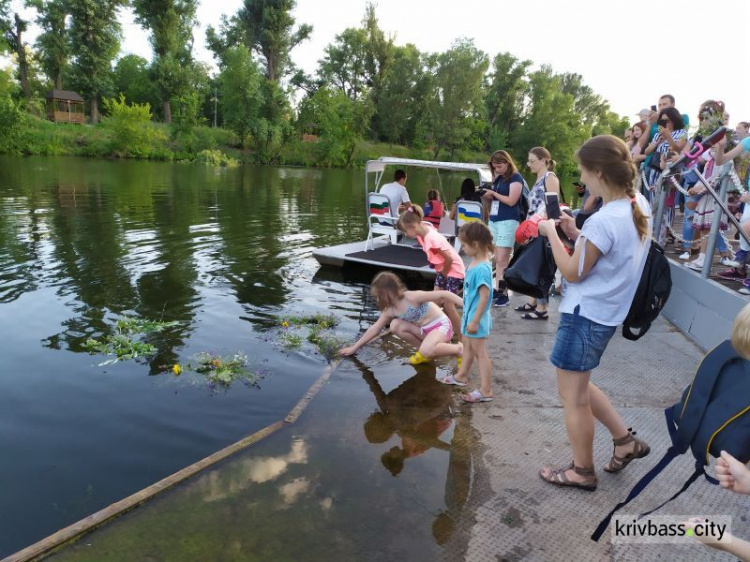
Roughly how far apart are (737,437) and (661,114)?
6301 millimetres

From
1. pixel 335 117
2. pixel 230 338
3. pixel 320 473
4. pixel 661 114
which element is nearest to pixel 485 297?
pixel 320 473

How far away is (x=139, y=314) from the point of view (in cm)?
762

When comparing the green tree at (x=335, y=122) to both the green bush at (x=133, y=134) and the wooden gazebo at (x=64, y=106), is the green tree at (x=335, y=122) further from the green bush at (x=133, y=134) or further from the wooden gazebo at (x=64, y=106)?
the wooden gazebo at (x=64, y=106)

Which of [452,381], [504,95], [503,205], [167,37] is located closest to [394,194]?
[503,205]

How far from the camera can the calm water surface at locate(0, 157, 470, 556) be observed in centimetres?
413

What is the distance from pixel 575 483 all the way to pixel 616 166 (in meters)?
1.91

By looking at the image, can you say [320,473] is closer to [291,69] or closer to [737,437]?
[737,437]

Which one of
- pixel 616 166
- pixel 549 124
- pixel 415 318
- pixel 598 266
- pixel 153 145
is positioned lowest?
pixel 415 318

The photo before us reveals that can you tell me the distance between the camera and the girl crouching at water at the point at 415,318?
5.55 metres

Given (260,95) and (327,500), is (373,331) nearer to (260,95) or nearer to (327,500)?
(327,500)

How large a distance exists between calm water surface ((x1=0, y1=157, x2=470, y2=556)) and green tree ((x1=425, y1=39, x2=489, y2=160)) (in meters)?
50.3

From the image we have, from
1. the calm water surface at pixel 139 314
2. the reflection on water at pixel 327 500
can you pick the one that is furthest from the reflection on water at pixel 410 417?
the calm water surface at pixel 139 314

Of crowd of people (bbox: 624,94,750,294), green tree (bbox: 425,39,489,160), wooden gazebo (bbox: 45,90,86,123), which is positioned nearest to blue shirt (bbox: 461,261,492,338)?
crowd of people (bbox: 624,94,750,294)

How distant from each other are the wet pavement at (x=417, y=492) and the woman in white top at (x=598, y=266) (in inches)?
25.8
